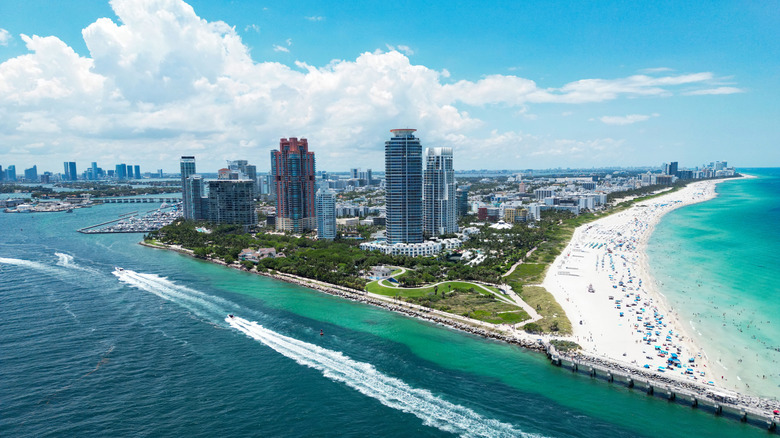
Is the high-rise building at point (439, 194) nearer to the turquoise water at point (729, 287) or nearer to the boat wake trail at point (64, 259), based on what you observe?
the turquoise water at point (729, 287)

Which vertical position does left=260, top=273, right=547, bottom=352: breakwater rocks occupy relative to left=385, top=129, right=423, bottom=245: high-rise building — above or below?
below

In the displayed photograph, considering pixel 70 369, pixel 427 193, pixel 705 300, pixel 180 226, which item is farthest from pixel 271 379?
pixel 180 226

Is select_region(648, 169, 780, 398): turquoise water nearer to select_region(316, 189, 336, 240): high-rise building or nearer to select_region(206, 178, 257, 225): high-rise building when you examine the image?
select_region(316, 189, 336, 240): high-rise building

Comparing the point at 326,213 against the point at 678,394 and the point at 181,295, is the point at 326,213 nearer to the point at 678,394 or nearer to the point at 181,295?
the point at 181,295

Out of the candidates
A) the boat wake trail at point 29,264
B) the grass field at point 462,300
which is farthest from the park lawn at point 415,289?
the boat wake trail at point 29,264

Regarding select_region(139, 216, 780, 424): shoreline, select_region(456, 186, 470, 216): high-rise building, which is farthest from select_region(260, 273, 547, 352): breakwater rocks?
select_region(456, 186, 470, 216): high-rise building

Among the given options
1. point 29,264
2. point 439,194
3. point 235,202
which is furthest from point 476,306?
point 235,202
